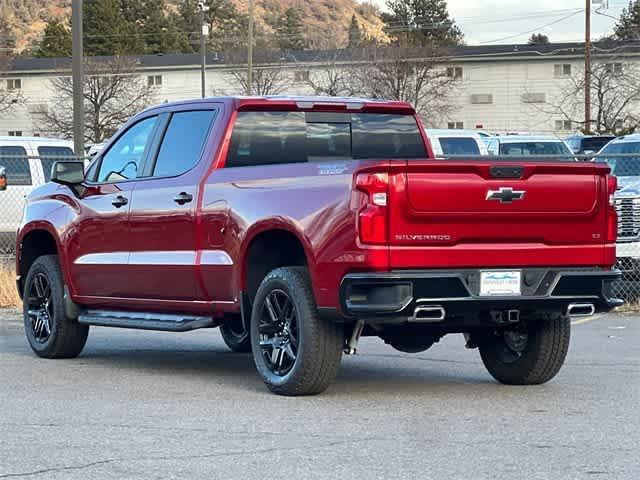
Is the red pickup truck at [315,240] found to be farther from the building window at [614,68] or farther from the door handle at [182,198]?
the building window at [614,68]

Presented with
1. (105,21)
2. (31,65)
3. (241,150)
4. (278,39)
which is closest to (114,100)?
(31,65)

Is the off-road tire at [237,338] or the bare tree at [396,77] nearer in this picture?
the off-road tire at [237,338]

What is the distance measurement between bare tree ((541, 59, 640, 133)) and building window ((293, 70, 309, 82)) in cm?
1162

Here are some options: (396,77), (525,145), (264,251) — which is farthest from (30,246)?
(396,77)

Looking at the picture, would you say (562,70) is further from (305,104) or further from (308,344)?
(308,344)

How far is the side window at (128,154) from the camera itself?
36.7 ft

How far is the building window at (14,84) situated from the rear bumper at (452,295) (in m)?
72.8

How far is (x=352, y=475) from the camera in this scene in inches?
264

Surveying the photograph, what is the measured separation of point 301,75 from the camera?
2776 inches

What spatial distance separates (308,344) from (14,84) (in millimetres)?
73221

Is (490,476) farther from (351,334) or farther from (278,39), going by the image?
(278,39)

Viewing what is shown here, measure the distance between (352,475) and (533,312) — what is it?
2982 mm

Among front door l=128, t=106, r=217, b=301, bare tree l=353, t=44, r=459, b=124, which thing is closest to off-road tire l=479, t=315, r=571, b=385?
front door l=128, t=106, r=217, b=301

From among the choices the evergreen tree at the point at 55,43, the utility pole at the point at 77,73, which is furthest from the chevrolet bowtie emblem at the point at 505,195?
the evergreen tree at the point at 55,43
